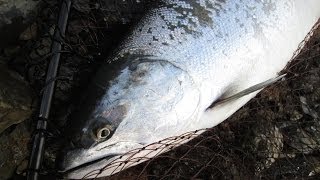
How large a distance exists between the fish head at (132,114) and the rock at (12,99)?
1.79 feet

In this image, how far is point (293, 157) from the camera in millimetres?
3064

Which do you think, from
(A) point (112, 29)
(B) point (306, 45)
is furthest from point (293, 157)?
(A) point (112, 29)

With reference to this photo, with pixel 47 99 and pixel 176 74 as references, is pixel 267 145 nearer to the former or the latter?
pixel 176 74

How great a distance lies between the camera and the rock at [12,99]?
2.59 meters

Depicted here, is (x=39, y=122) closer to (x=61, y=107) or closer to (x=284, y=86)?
(x=61, y=107)

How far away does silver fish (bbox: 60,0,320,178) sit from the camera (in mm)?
2197

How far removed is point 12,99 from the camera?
2617 mm

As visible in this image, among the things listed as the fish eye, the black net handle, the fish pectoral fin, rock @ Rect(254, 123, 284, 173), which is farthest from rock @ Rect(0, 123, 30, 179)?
rock @ Rect(254, 123, 284, 173)

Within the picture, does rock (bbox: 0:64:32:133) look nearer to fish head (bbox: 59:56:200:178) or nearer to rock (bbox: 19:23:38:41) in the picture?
rock (bbox: 19:23:38:41)

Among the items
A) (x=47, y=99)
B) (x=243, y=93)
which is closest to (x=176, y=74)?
(x=243, y=93)

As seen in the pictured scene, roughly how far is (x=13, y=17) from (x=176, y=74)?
1.11 metres

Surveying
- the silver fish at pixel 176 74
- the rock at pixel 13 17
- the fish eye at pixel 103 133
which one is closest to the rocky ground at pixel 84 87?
the rock at pixel 13 17

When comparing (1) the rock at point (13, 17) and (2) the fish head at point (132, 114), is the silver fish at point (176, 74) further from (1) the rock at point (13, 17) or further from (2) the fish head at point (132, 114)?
(1) the rock at point (13, 17)

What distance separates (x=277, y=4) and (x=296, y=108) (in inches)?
36.1
